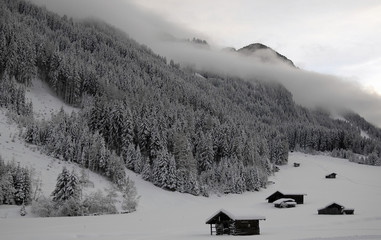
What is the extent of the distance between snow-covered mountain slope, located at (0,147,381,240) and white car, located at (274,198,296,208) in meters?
1.96

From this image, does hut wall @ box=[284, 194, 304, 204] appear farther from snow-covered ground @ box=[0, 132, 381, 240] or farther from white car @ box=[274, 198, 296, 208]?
white car @ box=[274, 198, 296, 208]

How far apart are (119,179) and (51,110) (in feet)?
121

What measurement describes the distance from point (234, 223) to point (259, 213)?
27.9 metres

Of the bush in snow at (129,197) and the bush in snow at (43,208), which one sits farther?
the bush in snow at (129,197)

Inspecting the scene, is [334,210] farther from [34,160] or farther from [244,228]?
[34,160]

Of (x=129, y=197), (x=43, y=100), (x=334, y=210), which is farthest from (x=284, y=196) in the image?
(x=43, y=100)

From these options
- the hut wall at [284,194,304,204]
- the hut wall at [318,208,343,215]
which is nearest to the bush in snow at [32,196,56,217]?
the hut wall at [318,208,343,215]

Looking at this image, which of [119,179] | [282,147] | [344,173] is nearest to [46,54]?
[119,179]

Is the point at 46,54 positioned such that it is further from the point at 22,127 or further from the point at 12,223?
the point at 12,223

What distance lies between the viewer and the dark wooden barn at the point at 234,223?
48594 mm

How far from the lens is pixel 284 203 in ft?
291

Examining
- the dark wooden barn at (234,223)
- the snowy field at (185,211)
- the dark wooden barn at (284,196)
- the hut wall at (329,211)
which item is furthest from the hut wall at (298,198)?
the dark wooden barn at (234,223)

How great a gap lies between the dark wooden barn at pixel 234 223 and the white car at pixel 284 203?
40.5 m

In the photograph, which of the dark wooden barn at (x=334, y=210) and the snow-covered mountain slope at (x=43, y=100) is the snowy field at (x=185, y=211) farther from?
the dark wooden barn at (x=334, y=210)
